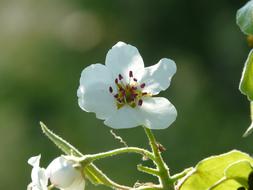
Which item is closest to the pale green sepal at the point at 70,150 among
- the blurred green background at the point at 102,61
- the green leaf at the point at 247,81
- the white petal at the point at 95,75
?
the white petal at the point at 95,75

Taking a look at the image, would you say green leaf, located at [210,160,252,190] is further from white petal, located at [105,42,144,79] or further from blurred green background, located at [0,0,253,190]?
blurred green background, located at [0,0,253,190]

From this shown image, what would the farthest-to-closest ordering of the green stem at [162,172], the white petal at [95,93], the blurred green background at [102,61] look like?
the blurred green background at [102,61] → the white petal at [95,93] → the green stem at [162,172]

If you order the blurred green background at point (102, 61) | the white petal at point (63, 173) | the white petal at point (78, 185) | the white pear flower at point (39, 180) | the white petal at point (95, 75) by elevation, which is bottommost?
the blurred green background at point (102, 61)

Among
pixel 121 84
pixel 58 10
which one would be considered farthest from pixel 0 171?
pixel 121 84

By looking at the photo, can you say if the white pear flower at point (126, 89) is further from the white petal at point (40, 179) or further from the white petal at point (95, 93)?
the white petal at point (40, 179)

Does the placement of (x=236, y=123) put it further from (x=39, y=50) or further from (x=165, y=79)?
(x=165, y=79)

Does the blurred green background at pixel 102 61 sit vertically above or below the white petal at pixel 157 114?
below

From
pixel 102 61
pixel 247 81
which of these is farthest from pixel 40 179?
pixel 102 61

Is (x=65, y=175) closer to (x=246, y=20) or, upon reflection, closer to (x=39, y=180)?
(x=39, y=180)

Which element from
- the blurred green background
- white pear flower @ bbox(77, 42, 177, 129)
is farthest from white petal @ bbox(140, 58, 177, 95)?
the blurred green background
